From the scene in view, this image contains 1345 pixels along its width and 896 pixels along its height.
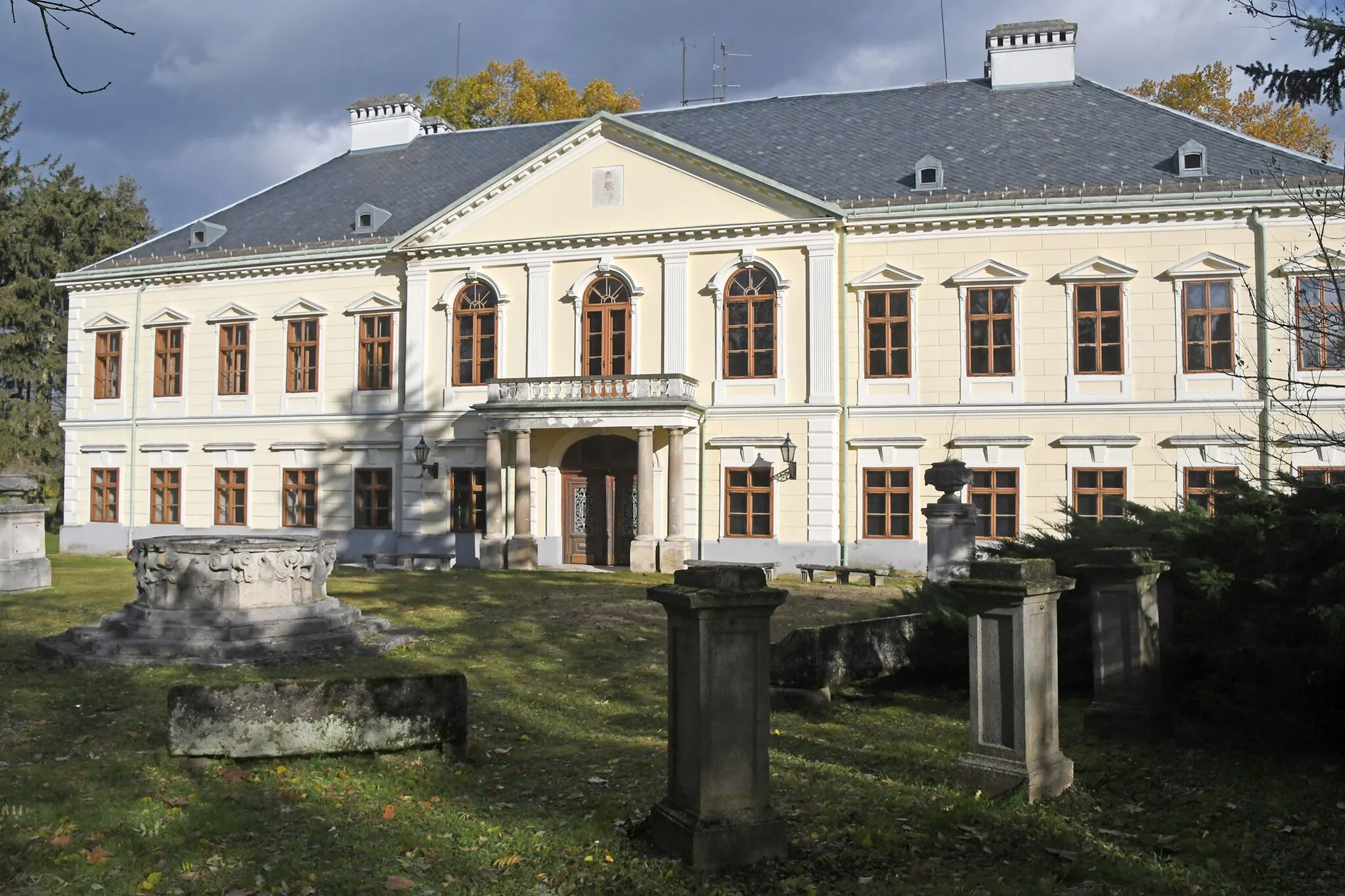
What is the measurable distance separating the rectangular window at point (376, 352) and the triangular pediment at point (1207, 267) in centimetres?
1771

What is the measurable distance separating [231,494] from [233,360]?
3.52 m

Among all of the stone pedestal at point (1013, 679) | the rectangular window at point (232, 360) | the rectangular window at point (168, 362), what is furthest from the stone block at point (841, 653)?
the rectangular window at point (168, 362)

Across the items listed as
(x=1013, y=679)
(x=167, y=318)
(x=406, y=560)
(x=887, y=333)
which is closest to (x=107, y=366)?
(x=167, y=318)

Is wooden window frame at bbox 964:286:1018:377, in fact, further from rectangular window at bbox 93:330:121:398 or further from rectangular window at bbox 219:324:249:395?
rectangular window at bbox 93:330:121:398

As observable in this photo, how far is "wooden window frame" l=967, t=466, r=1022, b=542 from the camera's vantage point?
866 inches

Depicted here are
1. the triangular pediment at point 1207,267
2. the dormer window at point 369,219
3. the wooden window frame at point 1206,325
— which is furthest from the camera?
the dormer window at point 369,219

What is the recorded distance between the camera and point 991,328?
879 inches

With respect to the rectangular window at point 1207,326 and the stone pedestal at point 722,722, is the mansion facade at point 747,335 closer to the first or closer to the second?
the rectangular window at point 1207,326

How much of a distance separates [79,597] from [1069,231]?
1910 centimetres

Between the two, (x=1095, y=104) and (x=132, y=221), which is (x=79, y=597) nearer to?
(x=1095, y=104)

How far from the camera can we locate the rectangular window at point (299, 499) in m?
27.0

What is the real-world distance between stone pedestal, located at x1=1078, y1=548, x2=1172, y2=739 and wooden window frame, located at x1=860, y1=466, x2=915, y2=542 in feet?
49.8

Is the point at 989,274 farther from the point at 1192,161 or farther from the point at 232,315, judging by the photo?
the point at 232,315

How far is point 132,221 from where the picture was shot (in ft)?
135
